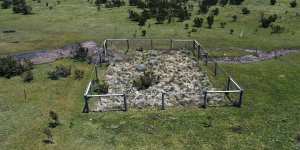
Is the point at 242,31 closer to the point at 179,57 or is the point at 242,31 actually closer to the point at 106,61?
the point at 179,57

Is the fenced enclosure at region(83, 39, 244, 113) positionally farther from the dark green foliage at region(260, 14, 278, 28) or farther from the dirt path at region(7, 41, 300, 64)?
the dark green foliage at region(260, 14, 278, 28)

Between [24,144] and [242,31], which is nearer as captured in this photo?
[24,144]

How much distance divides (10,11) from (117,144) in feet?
142

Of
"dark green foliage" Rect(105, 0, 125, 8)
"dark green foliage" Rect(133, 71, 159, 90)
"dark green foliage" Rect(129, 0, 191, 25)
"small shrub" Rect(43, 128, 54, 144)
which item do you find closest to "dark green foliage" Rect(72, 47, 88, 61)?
"dark green foliage" Rect(133, 71, 159, 90)

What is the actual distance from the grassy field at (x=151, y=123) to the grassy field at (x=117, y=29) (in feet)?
38.4

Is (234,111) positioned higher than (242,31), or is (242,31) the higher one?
(242,31)

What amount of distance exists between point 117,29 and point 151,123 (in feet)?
75.4

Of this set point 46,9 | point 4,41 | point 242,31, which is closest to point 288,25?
point 242,31

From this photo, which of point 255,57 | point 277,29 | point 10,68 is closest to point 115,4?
point 277,29

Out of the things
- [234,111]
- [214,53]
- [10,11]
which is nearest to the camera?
[234,111]

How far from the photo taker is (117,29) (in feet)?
128

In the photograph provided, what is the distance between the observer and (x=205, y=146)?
15812mm

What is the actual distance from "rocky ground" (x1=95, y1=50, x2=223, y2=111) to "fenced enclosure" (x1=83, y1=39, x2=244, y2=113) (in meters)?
0.29

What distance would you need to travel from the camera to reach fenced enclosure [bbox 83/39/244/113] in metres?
Result: 19.4
